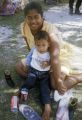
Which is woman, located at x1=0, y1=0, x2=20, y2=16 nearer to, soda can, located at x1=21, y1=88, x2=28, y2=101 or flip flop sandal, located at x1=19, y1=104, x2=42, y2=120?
soda can, located at x1=21, y1=88, x2=28, y2=101

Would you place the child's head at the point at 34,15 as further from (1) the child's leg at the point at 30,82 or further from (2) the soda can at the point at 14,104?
(2) the soda can at the point at 14,104

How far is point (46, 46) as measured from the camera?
3.98 m

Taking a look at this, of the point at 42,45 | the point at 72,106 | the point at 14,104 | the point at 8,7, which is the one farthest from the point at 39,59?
the point at 8,7

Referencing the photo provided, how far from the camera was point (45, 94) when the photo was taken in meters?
3.91

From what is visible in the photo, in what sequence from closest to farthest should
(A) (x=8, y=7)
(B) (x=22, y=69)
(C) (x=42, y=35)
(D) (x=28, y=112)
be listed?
(D) (x=28, y=112) → (C) (x=42, y=35) → (B) (x=22, y=69) → (A) (x=8, y=7)

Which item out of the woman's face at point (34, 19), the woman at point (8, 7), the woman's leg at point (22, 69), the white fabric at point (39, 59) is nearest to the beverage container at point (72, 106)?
the white fabric at point (39, 59)

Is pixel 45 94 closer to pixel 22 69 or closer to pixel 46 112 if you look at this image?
pixel 46 112

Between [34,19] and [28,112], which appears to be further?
[34,19]

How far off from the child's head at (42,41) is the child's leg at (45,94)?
0.34 m

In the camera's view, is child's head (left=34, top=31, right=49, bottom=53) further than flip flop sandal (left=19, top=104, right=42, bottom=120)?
Yes

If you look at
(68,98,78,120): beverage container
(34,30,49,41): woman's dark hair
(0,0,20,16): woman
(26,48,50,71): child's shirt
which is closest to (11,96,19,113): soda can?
(26,48,50,71): child's shirt

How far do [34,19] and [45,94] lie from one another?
2.93 feet

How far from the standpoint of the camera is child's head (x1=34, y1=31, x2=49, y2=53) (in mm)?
3926

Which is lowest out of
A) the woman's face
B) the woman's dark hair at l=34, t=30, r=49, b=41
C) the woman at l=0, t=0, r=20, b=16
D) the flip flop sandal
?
the woman at l=0, t=0, r=20, b=16
